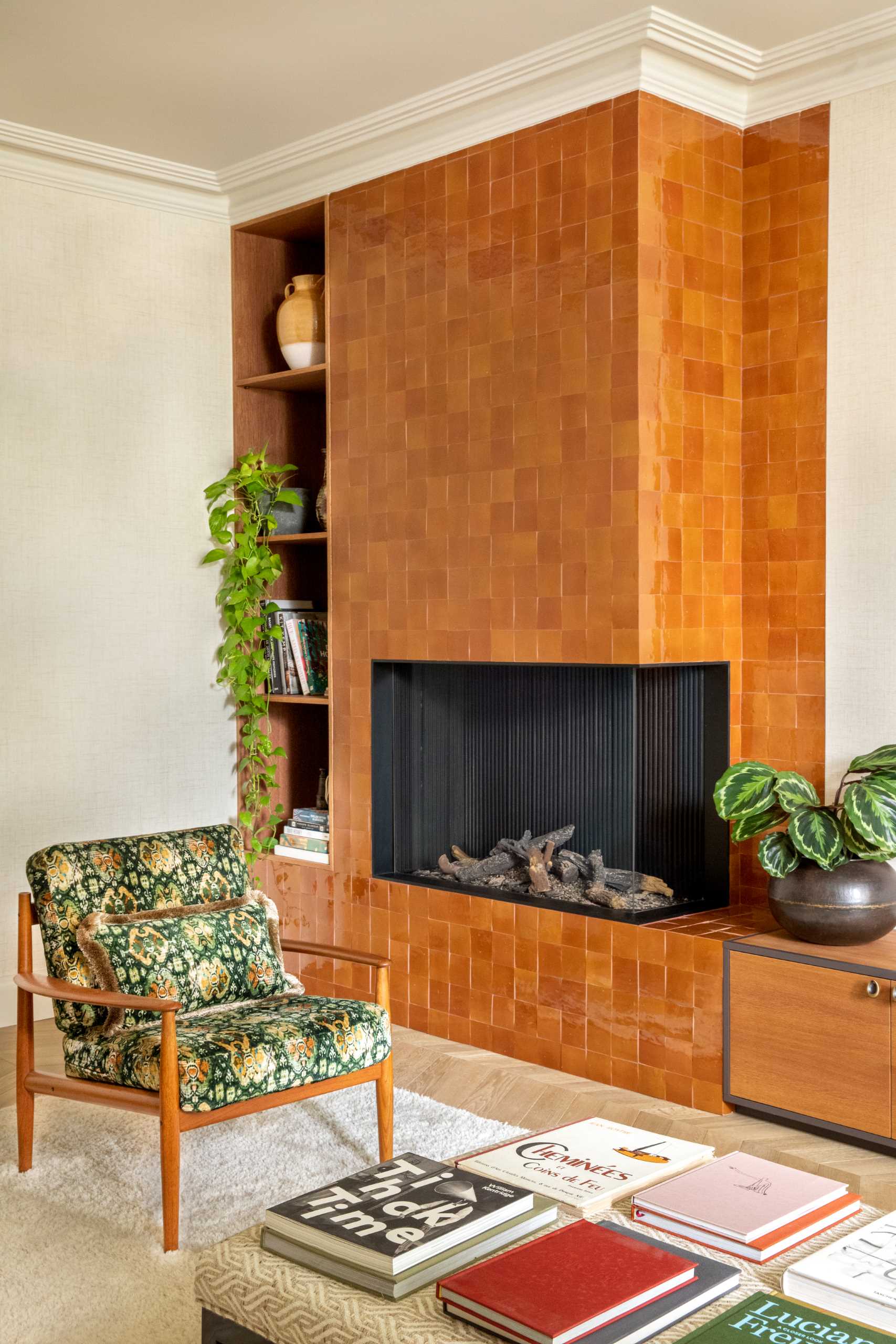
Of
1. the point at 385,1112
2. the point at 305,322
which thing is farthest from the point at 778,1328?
the point at 305,322

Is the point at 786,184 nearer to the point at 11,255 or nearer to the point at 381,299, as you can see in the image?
the point at 381,299

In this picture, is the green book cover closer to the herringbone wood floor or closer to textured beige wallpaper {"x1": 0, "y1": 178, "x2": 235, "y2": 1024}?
the herringbone wood floor

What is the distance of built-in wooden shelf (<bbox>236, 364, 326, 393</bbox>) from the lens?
4.66m

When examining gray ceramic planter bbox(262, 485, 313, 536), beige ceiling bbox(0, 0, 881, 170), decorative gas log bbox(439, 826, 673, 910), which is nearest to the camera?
beige ceiling bbox(0, 0, 881, 170)

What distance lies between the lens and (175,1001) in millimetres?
2842

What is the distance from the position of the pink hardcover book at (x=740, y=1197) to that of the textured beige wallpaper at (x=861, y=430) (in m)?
1.78

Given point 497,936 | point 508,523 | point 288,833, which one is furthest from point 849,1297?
point 288,833

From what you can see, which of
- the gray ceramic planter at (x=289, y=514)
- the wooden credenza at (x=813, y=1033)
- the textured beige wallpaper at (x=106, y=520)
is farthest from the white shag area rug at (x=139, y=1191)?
the gray ceramic planter at (x=289, y=514)

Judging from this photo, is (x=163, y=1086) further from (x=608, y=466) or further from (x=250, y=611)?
(x=250, y=611)

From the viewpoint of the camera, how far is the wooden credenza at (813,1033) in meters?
3.12

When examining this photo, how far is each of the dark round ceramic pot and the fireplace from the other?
52cm

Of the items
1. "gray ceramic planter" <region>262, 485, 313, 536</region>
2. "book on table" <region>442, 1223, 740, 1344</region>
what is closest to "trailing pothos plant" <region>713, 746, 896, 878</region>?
"book on table" <region>442, 1223, 740, 1344</region>

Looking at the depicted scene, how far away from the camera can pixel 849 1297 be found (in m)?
1.68

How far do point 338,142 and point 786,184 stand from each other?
1489 mm
